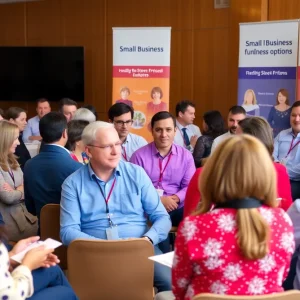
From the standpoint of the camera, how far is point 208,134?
617 centimetres

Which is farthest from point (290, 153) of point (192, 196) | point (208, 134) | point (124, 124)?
point (192, 196)

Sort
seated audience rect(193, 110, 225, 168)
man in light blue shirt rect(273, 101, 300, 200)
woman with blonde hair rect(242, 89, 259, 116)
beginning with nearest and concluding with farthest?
man in light blue shirt rect(273, 101, 300, 200)
seated audience rect(193, 110, 225, 168)
woman with blonde hair rect(242, 89, 259, 116)

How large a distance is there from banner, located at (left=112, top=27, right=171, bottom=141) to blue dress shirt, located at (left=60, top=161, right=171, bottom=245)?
180 inches

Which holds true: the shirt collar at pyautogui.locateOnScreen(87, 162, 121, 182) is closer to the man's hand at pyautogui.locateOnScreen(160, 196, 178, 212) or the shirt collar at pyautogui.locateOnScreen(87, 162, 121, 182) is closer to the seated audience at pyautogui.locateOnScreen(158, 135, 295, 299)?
the man's hand at pyautogui.locateOnScreen(160, 196, 178, 212)

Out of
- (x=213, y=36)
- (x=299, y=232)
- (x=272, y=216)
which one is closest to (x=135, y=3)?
(x=213, y=36)

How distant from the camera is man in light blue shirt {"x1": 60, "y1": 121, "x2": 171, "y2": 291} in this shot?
3.09 metres

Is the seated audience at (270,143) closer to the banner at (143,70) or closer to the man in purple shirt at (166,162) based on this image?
the man in purple shirt at (166,162)

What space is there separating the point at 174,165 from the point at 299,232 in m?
1.71

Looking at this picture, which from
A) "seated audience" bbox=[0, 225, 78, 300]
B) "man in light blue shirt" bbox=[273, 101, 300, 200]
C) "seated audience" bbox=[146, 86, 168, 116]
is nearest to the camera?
"seated audience" bbox=[0, 225, 78, 300]

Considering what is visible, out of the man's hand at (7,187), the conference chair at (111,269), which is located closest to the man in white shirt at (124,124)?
the man's hand at (7,187)

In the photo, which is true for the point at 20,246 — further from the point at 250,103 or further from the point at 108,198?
the point at 250,103

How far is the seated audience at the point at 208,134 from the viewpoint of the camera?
5.78m

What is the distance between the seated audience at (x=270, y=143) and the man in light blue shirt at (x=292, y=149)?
211 centimetres

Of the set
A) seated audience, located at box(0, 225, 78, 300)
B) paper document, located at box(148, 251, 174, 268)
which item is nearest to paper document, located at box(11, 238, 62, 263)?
seated audience, located at box(0, 225, 78, 300)
